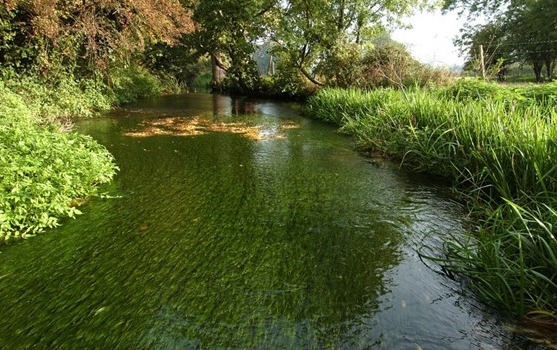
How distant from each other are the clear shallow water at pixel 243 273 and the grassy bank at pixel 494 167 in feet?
0.81

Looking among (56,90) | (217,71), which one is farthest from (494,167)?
(217,71)

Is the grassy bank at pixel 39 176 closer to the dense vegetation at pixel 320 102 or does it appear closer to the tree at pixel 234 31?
the dense vegetation at pixel 320 102

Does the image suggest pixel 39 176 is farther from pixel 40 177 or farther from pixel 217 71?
pixel 217 71

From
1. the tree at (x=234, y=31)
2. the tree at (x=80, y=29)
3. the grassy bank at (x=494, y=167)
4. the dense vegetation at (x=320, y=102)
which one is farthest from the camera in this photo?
the tree at (x=234, y=31)

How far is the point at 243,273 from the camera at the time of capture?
89.0 inches

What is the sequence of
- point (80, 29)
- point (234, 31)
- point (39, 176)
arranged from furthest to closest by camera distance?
1. point (234, 31)
2. point (80, 29)
3. point (39, 176)

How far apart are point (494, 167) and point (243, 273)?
282cm

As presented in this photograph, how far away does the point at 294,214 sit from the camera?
3.26 meters

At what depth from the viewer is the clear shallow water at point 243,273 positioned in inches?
68.7

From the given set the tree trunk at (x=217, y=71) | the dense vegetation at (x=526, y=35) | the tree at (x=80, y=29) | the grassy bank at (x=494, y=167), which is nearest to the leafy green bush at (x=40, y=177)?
the grassy bank at (x=494, y=167)

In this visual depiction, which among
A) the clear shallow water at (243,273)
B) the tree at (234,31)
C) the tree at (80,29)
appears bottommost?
the clear shallow water at (243,273)

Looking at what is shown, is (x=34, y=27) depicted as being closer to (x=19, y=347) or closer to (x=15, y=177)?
(x=15, y=177)

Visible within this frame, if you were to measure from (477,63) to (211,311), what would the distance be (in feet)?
28.6

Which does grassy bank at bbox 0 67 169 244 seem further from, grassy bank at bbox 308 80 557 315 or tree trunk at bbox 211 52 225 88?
tree trunk at bbox 211 52 225 88
